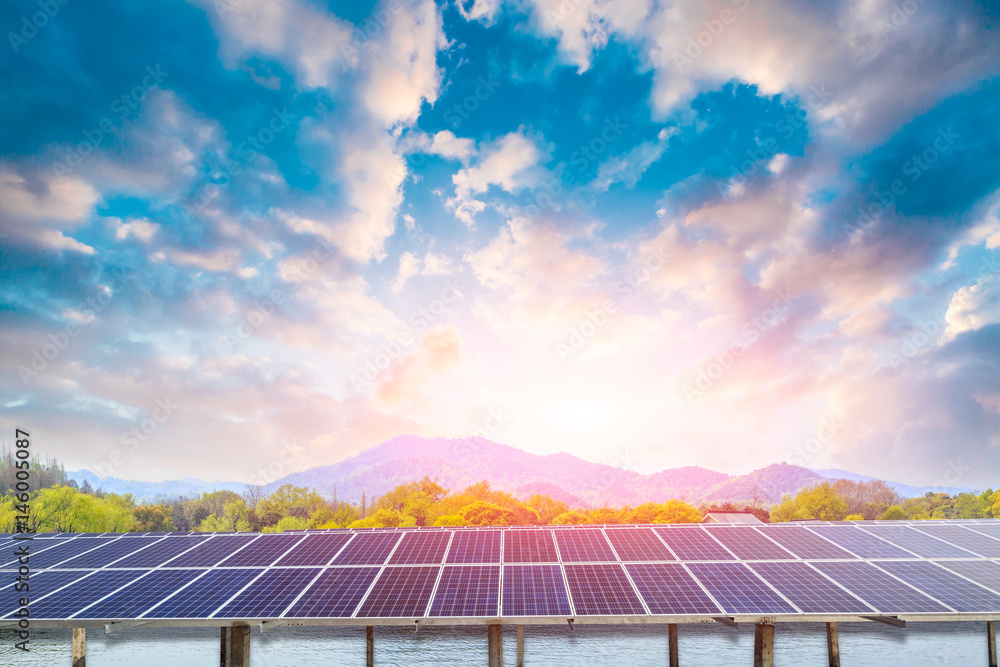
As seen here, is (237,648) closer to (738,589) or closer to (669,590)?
(669,590)

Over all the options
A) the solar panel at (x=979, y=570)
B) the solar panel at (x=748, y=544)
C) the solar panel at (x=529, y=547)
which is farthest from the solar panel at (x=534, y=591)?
the solar panel at (x=979, y=570)

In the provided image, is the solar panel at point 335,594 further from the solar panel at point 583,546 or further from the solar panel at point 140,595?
the solar panel at point 583,546

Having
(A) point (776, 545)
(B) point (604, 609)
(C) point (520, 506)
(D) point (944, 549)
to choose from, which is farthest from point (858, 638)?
(C) point (520, 506)

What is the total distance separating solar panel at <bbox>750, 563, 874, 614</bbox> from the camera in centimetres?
1448

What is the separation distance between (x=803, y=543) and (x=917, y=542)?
463cm

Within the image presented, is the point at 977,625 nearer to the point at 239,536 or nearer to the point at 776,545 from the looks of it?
the point at 776,545

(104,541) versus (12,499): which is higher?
(104,541)

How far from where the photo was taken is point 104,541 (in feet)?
70.8

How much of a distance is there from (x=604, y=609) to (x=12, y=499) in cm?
9155

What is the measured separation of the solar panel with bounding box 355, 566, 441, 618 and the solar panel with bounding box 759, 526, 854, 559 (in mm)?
13279

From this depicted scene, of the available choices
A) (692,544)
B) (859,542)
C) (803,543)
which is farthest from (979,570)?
(692,544)

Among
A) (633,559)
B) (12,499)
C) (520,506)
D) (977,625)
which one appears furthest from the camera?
(520,506)

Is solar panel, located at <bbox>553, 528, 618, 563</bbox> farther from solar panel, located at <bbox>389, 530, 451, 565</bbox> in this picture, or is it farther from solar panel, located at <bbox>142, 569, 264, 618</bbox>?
solar panel, located at <bbox>142, 569, 264, 618</bbox>

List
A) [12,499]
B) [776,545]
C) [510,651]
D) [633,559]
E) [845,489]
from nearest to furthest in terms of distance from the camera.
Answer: [633,559] < [776,545] < [510,651] < [12,499] < [845,489]
